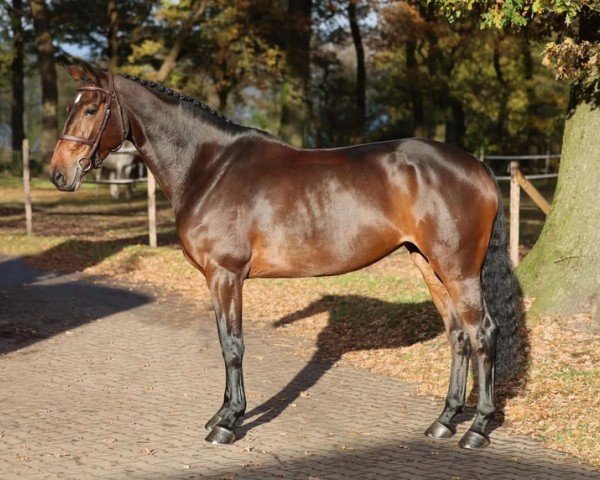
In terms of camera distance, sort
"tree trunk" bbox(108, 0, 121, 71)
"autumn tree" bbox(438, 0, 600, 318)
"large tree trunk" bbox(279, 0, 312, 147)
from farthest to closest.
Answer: "tree trunk" bbox(108, 0, 121, 71) < "large tree trunk" bbox(279, 0, 312, 147) < "autumn tree" bbox(438, 0, 600, 318)

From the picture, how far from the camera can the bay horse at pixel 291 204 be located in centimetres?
599

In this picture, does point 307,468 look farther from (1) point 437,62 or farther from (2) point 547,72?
(2) point 547,72

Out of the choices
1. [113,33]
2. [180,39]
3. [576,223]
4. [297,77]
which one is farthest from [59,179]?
[113,33]

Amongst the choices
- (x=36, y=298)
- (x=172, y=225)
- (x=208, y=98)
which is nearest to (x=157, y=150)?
(x=36, y=298)

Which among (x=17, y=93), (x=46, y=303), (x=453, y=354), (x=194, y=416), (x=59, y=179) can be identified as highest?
(x=17, y=93)

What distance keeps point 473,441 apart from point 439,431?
30cm

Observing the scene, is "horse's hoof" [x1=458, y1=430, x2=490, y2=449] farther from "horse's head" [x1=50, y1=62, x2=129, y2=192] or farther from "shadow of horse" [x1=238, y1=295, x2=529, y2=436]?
"horse's head" [x1=50, y1=62, x2=129, y2=192]

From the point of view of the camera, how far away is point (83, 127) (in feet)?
19.6

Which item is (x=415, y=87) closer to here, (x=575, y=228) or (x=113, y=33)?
(x=113, y=33)

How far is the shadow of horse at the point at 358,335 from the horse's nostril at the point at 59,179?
6.95 ft

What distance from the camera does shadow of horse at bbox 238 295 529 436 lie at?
6.87 m

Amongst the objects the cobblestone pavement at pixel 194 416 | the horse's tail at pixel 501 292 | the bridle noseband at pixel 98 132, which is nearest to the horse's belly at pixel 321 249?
the horse's tail at pixel 501 292

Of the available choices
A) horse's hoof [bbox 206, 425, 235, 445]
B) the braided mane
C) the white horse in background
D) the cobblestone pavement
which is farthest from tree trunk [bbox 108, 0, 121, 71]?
horse's hoof [bbox 206, 425, 235, 445]

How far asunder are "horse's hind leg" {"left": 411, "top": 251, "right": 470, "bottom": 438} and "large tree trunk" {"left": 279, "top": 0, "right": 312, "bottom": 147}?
56.7 feet
